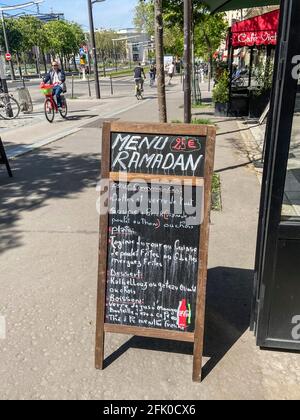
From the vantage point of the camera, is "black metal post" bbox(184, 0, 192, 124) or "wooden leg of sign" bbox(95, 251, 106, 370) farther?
"black metal post" bbox(184, 0, 192, 124)

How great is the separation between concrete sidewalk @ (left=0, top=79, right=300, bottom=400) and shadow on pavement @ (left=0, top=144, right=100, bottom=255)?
0.04m

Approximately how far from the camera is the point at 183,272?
2613 millimetres

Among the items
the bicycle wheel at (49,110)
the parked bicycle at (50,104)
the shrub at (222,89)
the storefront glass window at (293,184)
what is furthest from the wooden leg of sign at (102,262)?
the bicycle wheel at (49,110)

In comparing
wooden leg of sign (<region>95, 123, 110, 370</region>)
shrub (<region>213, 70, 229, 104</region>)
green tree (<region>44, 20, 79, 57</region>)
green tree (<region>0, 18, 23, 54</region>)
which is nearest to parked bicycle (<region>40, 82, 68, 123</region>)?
shrub (<region>213, 70, 229, 104</region>)

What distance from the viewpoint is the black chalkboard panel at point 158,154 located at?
→ 2.44 metres

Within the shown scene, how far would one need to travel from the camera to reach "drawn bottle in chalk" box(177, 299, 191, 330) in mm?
2641

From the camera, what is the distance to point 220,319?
3.27 metres

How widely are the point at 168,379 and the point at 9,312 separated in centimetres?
156

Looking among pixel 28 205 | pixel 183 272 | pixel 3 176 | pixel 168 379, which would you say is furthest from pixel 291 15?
pixel 3 176

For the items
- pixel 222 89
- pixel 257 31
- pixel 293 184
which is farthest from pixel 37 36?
pixel 293 184

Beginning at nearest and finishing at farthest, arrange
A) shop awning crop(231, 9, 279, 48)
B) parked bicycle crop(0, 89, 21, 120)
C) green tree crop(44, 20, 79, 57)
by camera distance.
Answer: shop awning crop(231, 9, 279, 48)
parked bicycle crop(0, 89, 21, 120)
green tree crop(44, 20, 79, 57)

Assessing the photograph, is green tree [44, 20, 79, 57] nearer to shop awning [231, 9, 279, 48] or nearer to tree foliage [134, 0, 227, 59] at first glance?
tree foliage [134, 0, 227, 59]
